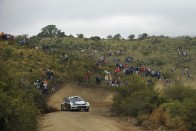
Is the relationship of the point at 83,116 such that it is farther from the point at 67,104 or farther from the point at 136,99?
the point at 67,104

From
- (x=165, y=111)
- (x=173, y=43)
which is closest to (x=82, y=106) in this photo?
(x=165, y=111)

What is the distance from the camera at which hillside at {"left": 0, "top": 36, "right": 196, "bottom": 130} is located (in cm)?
2665

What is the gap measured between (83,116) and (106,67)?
32.2m

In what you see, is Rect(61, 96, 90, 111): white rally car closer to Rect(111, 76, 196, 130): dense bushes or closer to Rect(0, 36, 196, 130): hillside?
Rect(0, 36, 196, 130): hillside

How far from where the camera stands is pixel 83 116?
27875 millimetres

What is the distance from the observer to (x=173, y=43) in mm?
90562

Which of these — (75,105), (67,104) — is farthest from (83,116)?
(67,104)

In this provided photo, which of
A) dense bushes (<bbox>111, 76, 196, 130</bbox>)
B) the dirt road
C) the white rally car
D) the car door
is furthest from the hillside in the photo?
A: the white rally car

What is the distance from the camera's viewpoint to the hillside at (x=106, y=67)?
26.6 m

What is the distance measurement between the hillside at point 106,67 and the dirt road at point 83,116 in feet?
3.51

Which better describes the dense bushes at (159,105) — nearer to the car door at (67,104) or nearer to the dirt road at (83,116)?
the dirt road at (83,116)

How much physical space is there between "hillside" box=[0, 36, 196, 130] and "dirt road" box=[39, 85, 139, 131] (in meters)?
1.07

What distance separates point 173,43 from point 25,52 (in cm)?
4119

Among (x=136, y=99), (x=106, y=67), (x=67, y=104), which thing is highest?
(x=106, y=67)
